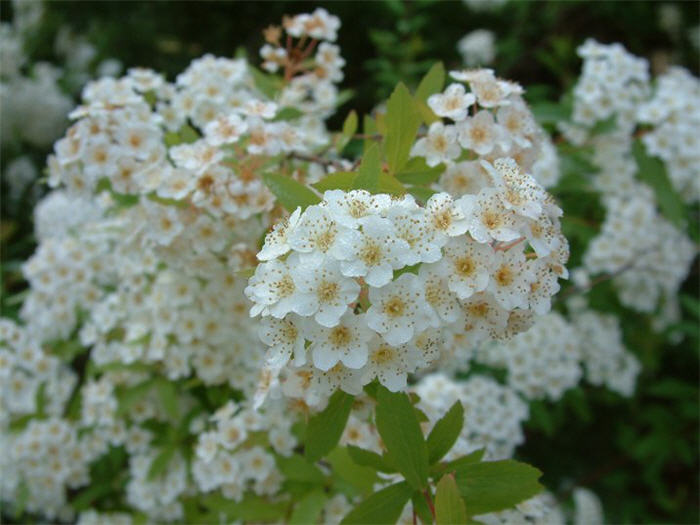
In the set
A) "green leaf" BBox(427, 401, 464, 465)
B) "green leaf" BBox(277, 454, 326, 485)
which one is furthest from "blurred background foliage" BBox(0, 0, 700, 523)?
"green leaf" BBox(427, 401, 464, 465)

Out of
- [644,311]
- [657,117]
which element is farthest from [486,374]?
[657,117]

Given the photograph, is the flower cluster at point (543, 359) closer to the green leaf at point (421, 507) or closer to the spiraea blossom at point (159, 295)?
the spiraea blossom at point (159, 295)

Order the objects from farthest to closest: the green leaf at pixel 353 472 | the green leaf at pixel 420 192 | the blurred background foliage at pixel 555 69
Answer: the blurred background foliage at pixel 555 69, the green leaf at pixel 353 472, the green leaf at pixel 420 192

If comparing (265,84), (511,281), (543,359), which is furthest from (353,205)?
(543,359)

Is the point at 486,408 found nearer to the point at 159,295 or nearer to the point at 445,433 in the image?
the point at 445,433

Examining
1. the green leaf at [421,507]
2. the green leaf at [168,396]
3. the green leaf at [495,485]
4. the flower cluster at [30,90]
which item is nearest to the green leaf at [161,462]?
the green leaf at [168,396]

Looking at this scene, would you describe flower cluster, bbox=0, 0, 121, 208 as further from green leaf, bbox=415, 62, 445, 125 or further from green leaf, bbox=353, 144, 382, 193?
green leaf, bbox=353, 144, 382, 193

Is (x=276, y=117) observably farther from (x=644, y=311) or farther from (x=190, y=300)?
(x=644, y=311)
